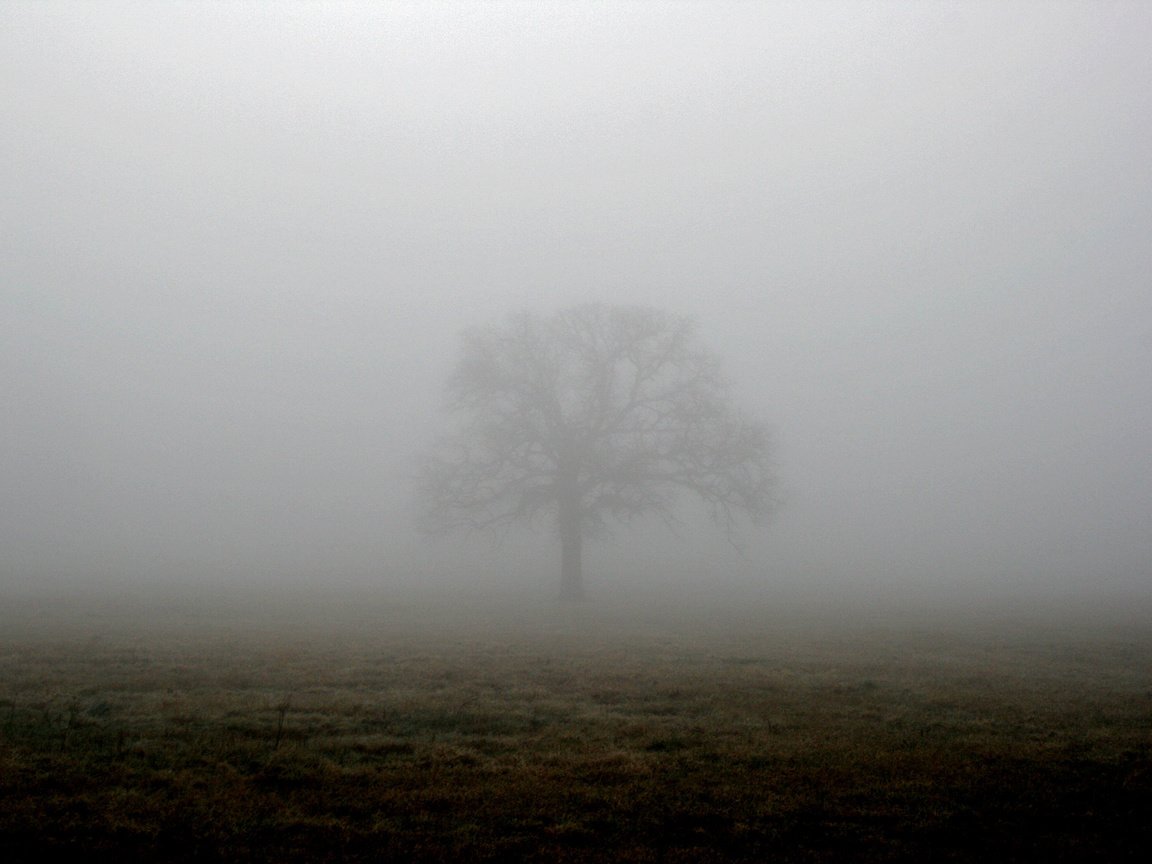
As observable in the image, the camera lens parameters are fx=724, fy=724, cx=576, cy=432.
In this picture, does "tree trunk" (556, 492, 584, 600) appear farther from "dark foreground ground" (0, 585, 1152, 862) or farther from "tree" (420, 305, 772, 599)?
"dark foreground ground" (0, 585, 1152, 862)

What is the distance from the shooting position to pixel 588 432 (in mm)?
35219

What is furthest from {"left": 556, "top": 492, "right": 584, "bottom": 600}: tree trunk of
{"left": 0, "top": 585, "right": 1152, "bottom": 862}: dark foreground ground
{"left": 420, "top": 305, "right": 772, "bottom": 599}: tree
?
{"left": 0, "top": 585, "right": 1152, "bottom": 862}: dark foreground ground

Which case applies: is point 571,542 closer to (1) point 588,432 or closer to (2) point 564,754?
(1) point 588,432

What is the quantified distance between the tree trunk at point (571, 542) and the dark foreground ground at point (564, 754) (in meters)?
17.3

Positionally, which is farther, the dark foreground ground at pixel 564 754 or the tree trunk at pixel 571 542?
the tree trunk at pixel 571 542

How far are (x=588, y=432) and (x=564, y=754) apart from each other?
27.7 m

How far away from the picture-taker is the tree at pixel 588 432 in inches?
1357

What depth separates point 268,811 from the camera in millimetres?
5949

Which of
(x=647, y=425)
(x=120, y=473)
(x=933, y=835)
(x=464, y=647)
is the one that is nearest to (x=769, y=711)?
(x=933, y=835)

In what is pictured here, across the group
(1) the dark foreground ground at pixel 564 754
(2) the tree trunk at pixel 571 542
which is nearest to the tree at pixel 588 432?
(2) the tree trunk at pixel 571 542

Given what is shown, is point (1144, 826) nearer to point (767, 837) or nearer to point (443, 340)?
point (767, 837)

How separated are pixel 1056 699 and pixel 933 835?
7.86 meters

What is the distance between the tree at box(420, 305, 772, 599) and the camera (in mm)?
34469

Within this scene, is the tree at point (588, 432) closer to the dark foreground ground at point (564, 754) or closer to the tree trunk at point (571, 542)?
the tree trunk at point (571, 542)
